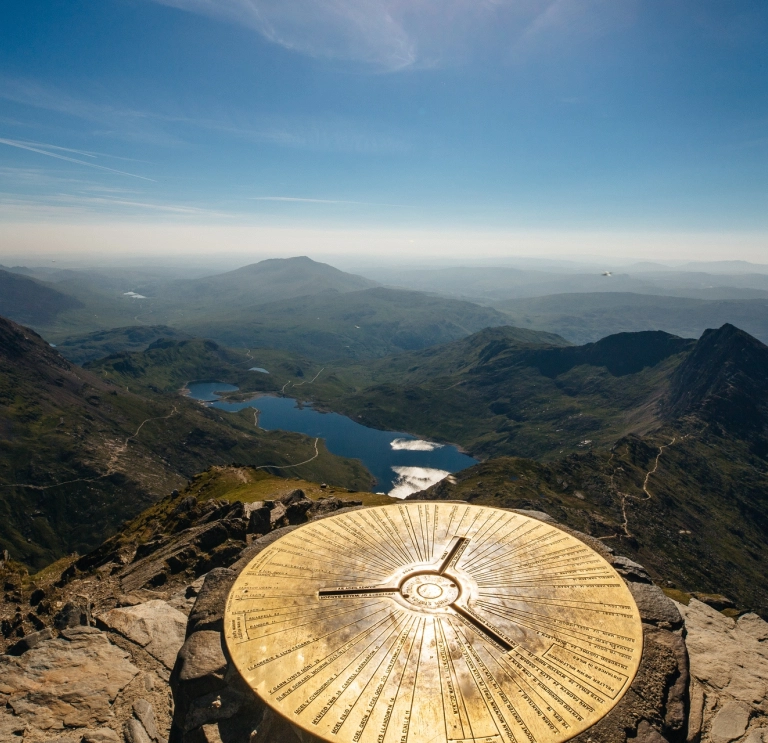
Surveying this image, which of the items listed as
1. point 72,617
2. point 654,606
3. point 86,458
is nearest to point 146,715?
point 72,617

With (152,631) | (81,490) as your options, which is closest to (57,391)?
(81,490)

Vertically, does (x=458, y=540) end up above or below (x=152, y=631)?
above

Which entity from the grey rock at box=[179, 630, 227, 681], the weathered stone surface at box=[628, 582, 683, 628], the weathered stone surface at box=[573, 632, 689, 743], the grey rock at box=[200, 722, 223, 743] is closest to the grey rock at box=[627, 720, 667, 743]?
the weathered stone surface at box=[573, 632, 689, 743]

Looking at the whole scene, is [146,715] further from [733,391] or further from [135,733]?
[733,391]

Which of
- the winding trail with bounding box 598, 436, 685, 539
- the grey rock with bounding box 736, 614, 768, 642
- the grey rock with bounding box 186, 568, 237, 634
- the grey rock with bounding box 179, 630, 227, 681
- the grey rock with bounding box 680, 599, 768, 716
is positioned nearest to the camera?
the grey rock with bounding box 179, 630, 227, 681

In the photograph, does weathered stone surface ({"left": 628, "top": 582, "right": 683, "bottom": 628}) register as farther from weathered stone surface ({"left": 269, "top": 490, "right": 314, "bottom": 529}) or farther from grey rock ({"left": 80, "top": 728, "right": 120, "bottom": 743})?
grey rock ({"left": 80, "top": 728, "right": 120, "bottom": 743})

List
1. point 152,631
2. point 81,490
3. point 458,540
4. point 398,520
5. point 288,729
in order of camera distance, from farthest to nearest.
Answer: point 81,490 → point 398,520 → point 458,540 → point 152,631 → point 288,729

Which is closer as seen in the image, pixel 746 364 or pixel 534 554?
pixel 534 554

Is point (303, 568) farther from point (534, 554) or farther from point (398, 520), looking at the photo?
point (534, 554)
